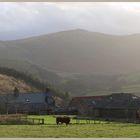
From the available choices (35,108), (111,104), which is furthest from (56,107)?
(111,104)

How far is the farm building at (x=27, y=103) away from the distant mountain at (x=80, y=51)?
0.82 m

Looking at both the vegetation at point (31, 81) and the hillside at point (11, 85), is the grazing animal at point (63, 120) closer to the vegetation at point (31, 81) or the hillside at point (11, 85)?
the vegetation at point (31, 81)

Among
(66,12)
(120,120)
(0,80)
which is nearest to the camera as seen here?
(0,80)

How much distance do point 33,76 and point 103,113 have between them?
7.93 feet

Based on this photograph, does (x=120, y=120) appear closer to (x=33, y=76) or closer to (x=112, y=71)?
(x=112, y=71)

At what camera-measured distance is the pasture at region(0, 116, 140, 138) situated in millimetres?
10383

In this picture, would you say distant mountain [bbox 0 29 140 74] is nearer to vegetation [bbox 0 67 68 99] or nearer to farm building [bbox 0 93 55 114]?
vegetation [bbox 0 67 68 99]

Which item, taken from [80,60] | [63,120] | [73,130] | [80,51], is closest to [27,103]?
[63,120]

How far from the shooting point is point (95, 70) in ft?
40.2

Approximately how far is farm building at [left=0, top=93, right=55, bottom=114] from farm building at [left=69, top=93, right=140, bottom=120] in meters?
0.68

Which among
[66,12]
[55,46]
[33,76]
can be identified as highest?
[66,12]

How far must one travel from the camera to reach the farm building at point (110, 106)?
12.5 m

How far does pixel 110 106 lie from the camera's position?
13188 mm

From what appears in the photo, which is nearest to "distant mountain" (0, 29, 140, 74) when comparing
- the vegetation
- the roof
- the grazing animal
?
the vegetation
